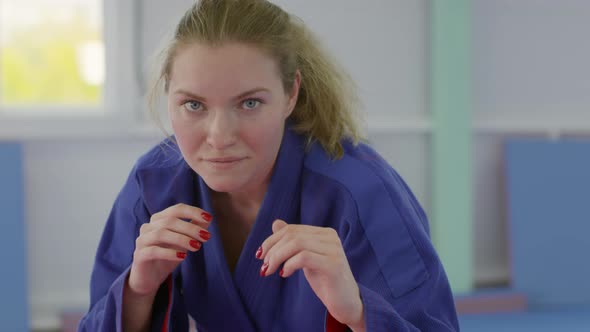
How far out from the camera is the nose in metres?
1.46

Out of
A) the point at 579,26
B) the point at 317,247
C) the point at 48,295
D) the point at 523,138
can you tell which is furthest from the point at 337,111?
the point at 579,26

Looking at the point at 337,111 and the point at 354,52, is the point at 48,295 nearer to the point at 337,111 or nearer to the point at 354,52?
the point at 354,52

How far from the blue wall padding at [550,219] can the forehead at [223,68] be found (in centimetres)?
251

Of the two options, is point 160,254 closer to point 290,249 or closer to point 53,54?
point 290,249

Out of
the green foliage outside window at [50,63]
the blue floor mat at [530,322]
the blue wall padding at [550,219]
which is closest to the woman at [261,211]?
the blue floor mat at [530,322]

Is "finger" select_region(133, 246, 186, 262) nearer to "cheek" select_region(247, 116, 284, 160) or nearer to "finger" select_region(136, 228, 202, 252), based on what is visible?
"finger" select_region(136, 228, 202, 252)

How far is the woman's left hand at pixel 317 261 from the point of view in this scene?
1.33 metres

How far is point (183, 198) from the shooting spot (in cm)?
174

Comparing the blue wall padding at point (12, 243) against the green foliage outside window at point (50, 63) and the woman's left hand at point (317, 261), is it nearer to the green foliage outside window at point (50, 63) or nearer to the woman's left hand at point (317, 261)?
the green foliage outside window at point (50, 63)

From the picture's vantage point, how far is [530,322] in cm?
329

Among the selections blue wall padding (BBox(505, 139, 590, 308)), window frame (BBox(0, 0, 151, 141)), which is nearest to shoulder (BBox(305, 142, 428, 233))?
window frame (BBox(0, 0, 151, 141))

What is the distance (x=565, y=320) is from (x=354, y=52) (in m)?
1.50

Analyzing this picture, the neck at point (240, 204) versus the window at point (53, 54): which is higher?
the window at point (53, 54)

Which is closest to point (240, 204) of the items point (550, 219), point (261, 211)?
point (261, 211)
